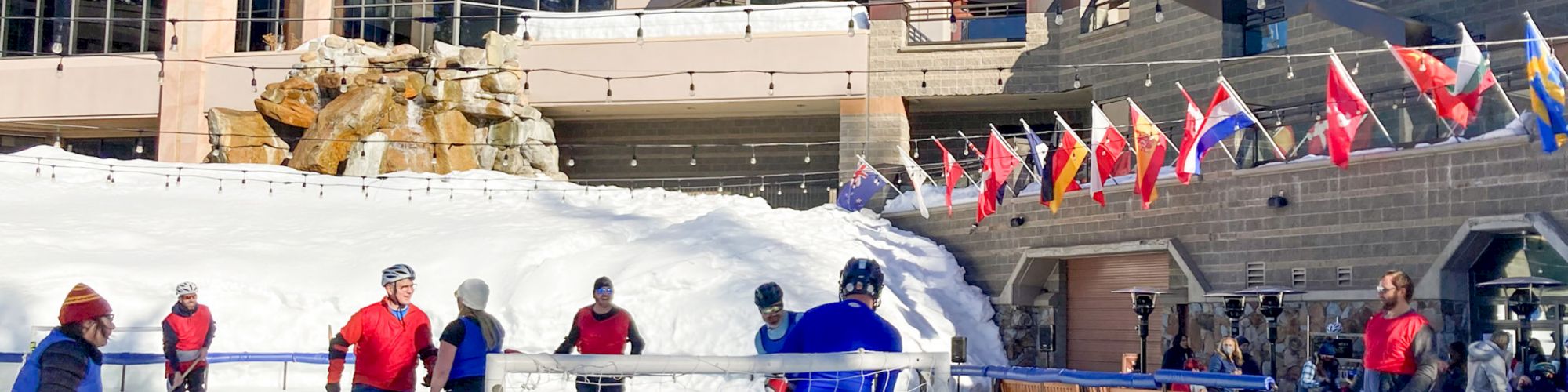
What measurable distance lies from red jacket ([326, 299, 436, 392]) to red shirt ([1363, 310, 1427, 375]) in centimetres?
510

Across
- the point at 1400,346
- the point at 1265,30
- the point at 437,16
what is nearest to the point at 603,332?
the point at 1400,346

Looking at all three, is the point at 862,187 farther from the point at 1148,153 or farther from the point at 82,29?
the point at 82,29

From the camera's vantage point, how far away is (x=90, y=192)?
89.3ft

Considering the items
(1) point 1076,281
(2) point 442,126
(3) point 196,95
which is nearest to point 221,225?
(2) point 442,126

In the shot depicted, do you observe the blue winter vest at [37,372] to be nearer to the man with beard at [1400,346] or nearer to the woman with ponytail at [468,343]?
the woman with ponytail at [468,343]

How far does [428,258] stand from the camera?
72.9 ft

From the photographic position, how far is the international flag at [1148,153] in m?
18.5

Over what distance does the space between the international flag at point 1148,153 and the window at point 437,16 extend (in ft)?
64.2

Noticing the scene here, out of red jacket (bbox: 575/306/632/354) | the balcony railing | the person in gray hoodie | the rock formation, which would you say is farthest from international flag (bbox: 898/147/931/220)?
red jacket (bbox: 575/306/632/354)

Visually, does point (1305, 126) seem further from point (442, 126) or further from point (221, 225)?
point (442, 126)

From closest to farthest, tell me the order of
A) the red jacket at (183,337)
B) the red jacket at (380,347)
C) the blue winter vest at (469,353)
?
1. the blue winter vest at (469,353)
2. the red jacket at (380,347)
3. the red jacket at (183,337)

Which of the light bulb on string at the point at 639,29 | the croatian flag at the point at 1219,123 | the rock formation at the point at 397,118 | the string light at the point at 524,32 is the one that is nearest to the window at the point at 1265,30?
the croatian flag at the point at 1219,123

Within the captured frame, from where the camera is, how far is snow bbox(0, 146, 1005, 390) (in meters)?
19.0

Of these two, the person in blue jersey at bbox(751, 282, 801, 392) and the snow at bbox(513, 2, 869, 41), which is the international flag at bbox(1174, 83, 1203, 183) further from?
the snow at bbox(513, 2, 869, 41)
